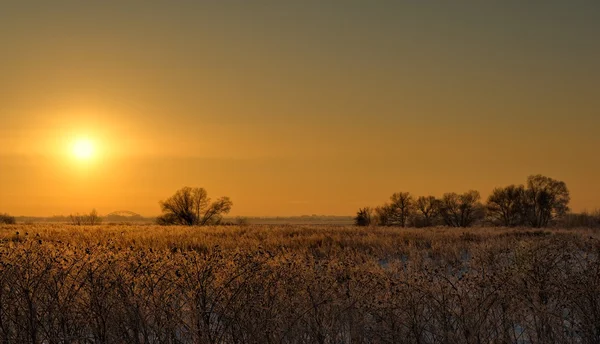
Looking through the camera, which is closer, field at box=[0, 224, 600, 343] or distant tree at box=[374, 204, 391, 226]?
field at box=[0, 224, 600, 343]

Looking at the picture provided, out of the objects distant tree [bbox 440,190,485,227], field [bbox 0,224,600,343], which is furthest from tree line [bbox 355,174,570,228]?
field [bbox 0,224,600,343]

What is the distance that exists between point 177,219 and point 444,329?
6357 centimetres

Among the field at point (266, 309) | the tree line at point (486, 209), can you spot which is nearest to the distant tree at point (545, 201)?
the tree line at point (486, 209)

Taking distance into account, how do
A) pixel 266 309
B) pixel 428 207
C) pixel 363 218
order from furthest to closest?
pixel 428 207, pixel 363 218, pixel 266 309

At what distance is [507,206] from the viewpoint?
233 feet

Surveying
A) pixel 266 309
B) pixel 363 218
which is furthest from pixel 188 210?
pixel 266 309

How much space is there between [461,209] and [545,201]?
12.8 metres

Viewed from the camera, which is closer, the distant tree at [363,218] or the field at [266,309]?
the field at [266,309]

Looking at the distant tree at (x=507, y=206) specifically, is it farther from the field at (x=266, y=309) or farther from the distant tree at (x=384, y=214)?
the field at (x=266, y=309)

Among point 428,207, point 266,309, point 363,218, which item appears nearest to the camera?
point 266,309

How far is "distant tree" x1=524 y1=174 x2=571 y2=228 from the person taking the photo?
68312 millimetres

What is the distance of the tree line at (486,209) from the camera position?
2694 inches

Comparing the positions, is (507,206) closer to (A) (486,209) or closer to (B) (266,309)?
(A) (486,209)

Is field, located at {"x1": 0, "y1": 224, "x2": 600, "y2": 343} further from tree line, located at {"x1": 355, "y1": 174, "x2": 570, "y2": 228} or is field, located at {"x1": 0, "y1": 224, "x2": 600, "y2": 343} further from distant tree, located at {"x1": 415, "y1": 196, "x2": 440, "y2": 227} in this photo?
distant tree, located at {"x1": 415, "y1": 196, "x2": 440, "y2": 227}
